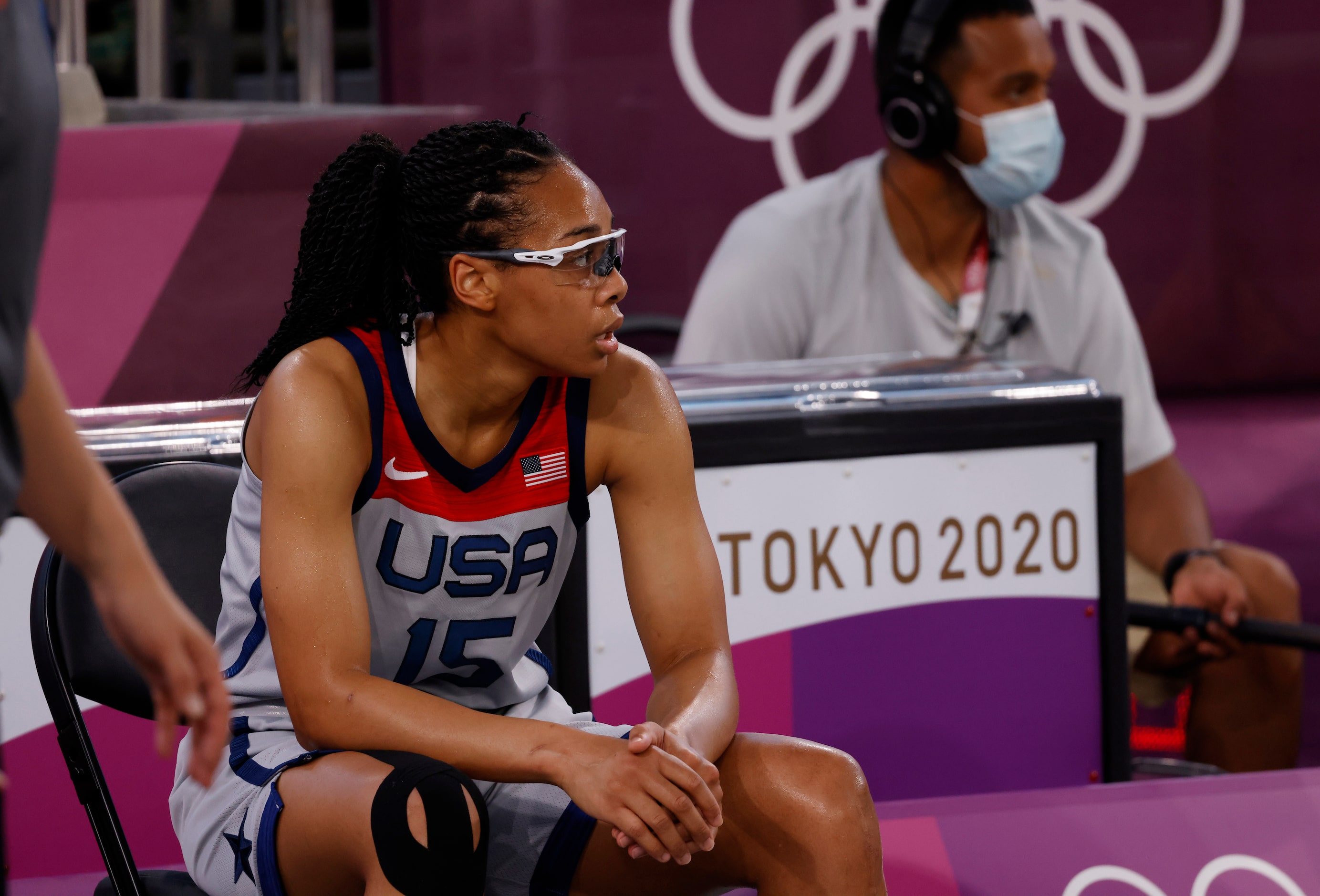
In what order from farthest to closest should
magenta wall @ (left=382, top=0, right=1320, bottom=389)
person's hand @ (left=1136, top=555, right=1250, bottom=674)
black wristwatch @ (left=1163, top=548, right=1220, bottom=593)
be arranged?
magenta wall @ (left=382, top=0, right=1320, bottom=389)
black wristwatch @ (left=1163, top=548, right=1220, bottom=593)
person's hand @ (left=1136, top=555, right=1250, bottom=674)

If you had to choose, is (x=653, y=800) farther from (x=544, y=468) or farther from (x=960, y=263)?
(x=960, y=263)

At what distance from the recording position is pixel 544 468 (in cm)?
148

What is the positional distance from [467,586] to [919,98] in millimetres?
1678

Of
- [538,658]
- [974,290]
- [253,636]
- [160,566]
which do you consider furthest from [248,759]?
[974,290]

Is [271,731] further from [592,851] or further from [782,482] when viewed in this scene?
[782,482]

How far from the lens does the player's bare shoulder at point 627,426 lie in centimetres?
151

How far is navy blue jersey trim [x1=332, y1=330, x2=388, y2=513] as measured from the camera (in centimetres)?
142

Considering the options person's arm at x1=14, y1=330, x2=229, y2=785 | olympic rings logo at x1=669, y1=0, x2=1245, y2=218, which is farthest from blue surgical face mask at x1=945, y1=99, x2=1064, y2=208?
person's arm at x1=14, y1=330, x2=229, y2=785

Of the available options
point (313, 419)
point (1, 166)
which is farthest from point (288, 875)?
point (1, 166)

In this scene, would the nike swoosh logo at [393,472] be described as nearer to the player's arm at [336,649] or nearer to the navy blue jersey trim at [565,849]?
the player's arm at [336,649]

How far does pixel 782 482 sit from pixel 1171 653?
95cm

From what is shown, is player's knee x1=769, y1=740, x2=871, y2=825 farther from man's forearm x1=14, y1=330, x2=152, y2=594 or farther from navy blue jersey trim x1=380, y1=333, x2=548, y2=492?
man's forearm x1=14, y1=330, x2=152, y2=594

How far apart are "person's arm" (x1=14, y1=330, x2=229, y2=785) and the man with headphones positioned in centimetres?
190

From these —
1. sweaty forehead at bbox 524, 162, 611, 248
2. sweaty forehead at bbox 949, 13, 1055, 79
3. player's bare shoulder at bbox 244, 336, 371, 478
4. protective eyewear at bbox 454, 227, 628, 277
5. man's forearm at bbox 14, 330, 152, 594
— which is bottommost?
player's bare shoulder at bbox 244, 336, 371, 478
